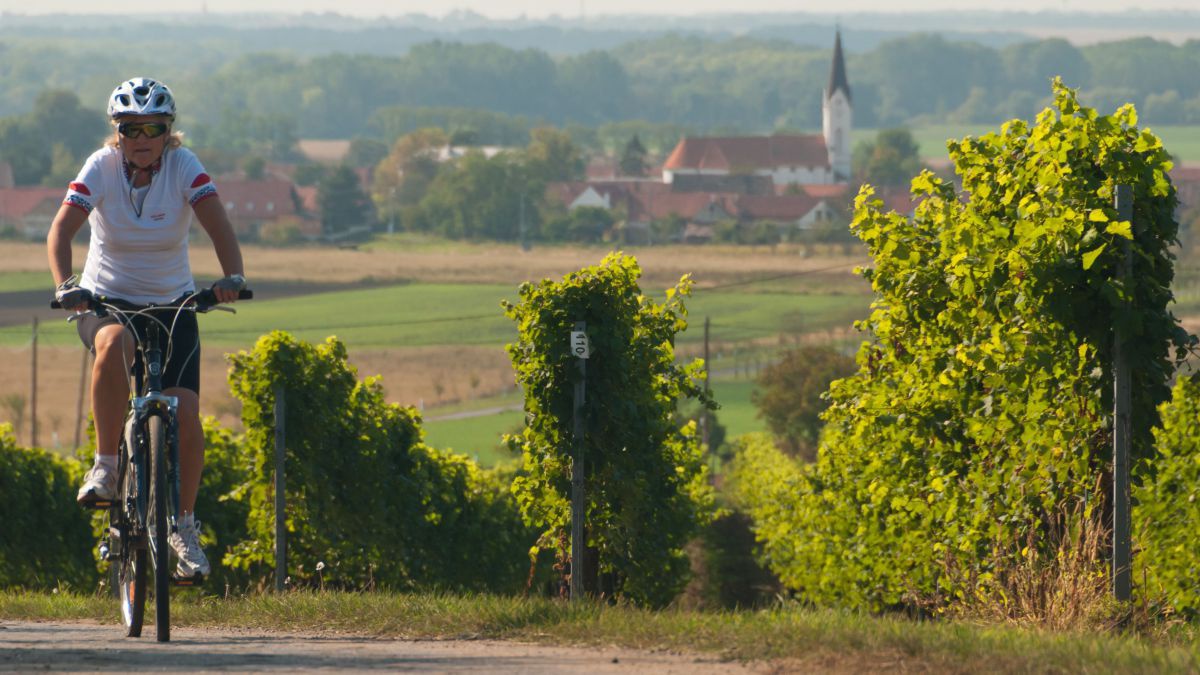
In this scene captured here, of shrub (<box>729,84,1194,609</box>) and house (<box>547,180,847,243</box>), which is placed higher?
house (<box>547,180,847,243</box>)

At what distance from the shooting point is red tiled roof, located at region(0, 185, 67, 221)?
17462 centimetres

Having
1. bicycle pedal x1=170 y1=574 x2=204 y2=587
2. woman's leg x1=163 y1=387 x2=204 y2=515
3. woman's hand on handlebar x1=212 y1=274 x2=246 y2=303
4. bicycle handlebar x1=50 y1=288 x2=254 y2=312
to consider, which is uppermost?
woman's hand on handlebar x1=212 y1=274 x2=246 y2=303

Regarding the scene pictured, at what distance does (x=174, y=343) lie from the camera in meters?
7.59

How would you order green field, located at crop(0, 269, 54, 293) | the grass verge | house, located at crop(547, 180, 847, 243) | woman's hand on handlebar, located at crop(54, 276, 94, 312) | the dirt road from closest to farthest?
the grass verge → the dirt road → woman's hand on handlebar, located at crop(54, 276, 94, 312) → green field, located at crop(0, 269, 54, 293) → house, located at crop(547, 180, 847, 243)

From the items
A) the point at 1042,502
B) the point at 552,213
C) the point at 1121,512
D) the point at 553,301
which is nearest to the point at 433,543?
the point at 553,301

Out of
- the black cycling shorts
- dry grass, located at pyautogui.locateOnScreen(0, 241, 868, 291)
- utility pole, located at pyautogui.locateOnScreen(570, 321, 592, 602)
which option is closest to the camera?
the black cycling shorts

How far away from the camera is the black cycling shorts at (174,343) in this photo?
7551 mm

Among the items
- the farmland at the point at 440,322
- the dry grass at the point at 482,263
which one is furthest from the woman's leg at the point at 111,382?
the dry grass at the point at 482,263

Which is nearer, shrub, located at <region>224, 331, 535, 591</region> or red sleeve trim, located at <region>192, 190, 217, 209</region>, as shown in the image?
red sleeve trim, located at <region>192, 190, 217, 209</region>

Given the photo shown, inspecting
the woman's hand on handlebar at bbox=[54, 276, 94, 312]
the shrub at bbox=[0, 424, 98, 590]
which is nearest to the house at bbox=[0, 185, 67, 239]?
the shrub at bbox=[0, 424, 98, 590]

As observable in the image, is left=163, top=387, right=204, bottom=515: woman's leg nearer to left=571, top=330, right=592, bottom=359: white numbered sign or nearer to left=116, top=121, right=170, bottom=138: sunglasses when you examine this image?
left=116, top=121, right=170, bottom=138: sunglasses

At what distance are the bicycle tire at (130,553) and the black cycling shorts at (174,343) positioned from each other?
372 millimetres

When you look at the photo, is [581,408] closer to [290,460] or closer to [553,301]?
[553,301]

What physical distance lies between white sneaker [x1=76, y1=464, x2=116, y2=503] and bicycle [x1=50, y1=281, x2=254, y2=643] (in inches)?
1.8
